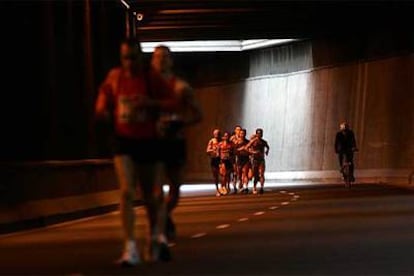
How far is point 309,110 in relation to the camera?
163ft

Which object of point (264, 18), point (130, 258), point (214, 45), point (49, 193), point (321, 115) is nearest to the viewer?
point (130, 258)

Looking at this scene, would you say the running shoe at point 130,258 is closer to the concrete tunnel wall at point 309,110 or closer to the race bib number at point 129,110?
the race bib number at point 129,110

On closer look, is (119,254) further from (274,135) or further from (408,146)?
(274,135)

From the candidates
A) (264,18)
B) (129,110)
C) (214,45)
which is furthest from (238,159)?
(129,110)

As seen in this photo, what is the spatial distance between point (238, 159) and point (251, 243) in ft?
63.8

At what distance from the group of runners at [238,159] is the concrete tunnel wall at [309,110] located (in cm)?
619

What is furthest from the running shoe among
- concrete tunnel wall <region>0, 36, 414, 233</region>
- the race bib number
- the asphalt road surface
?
concrete tunnel wall <region>0, 36, 414, 233</region>

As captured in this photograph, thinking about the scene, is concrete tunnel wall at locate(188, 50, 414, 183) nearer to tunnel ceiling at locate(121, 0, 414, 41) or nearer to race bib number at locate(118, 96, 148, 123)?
tunnel ceiling at locate(121, 0, 414, 41)

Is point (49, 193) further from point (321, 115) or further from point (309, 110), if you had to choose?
point (309, 110)

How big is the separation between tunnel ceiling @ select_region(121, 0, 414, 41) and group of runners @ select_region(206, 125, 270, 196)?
691cm

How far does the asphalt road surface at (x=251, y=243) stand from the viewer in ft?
38.9

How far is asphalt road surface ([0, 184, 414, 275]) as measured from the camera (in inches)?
467

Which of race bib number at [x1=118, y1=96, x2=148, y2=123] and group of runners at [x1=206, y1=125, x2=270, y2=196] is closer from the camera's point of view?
race bib number at [x1=118, y1=96, x2=148, y2=123]


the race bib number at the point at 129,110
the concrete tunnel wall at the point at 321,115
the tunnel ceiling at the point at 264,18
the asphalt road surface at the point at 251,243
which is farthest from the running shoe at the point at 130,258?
the concrete tunnel wall at the point at 321,115
